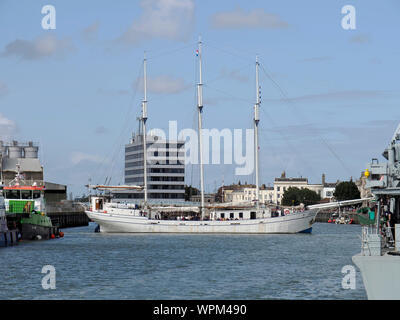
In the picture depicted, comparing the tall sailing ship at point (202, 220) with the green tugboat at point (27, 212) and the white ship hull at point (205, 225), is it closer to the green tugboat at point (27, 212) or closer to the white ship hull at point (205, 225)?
the white ship hull at point (205, 225)

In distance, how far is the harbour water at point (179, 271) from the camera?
38.0m

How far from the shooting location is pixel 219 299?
36094mm

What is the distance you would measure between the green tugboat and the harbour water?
8713mm

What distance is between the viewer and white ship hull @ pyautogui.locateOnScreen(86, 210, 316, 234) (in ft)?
334

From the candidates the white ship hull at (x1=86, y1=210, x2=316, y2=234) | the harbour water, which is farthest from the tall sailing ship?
the harbour water

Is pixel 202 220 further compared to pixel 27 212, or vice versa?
pixel 202 220

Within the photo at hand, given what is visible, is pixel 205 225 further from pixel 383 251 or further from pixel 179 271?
pixel 383 251

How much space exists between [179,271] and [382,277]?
2562cm

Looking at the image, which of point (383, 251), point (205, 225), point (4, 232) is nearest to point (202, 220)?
point (205, 225)

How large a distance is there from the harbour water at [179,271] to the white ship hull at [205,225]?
27.3 metres

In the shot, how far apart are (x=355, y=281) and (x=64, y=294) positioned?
56.5 ft

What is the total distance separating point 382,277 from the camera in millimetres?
24703

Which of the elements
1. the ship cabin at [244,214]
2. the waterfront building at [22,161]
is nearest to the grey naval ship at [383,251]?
the ship cabin at [244,214]
